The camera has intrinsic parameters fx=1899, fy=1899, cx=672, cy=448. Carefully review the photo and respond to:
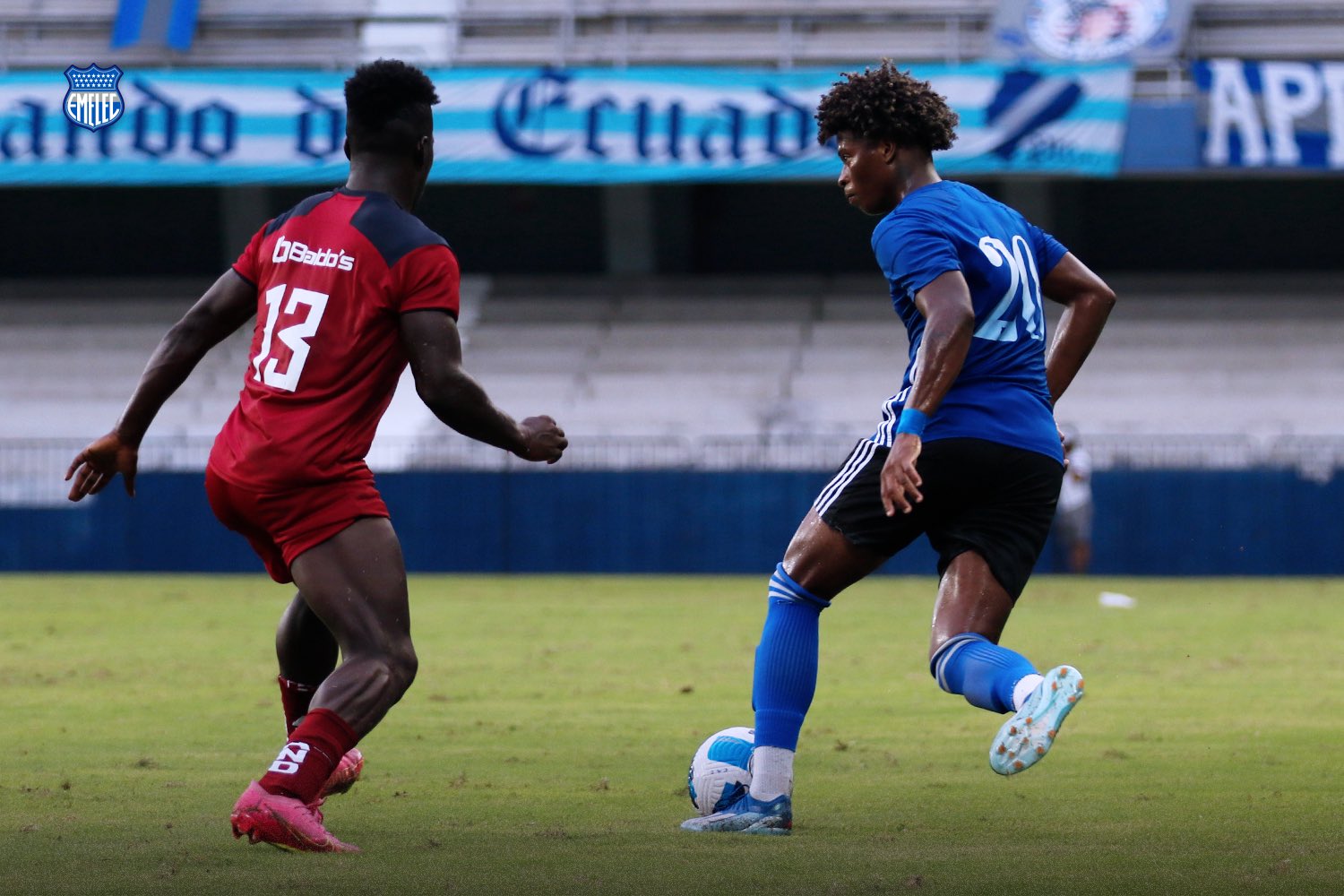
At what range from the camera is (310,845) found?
5.00 m

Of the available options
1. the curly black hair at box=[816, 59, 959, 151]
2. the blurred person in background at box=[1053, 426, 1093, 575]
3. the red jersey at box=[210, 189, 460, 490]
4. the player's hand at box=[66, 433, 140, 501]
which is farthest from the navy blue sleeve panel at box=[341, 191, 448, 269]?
the blurred person in background at box=[1053, 426, 1093, 575]

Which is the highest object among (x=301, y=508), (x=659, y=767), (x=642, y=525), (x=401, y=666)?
(x=301, y=508)

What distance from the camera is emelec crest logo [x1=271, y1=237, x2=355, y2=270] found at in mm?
5162

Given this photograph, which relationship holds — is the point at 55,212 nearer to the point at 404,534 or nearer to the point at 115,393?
the point at 115,393

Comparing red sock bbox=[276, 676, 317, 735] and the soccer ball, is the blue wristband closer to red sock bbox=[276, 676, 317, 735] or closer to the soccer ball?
the soccer ball

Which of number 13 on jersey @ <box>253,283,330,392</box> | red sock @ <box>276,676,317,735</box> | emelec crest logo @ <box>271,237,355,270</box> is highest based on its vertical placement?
emelec crest logo @ <box>271,237,355,270</box>

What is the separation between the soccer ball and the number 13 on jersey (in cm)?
172

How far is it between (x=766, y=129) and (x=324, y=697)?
21430 mm

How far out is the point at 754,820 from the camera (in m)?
5.55

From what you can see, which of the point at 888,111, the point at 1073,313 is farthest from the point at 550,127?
the point at 888,111

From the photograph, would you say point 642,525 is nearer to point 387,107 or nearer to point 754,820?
point 754,820

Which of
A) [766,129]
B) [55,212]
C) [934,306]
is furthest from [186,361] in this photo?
[55,212]

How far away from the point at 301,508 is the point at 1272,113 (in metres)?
22.1

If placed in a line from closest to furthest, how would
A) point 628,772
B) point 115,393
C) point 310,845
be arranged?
point 310,845 → point 628,772 → point 115,393
